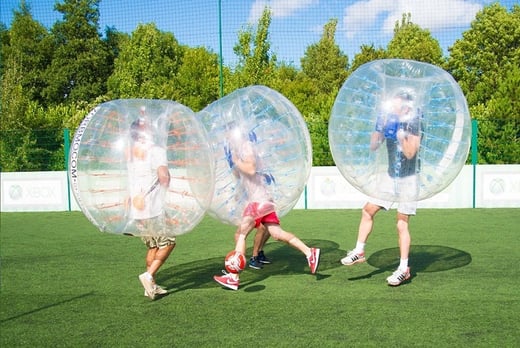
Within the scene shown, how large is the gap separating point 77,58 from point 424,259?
37961 mm

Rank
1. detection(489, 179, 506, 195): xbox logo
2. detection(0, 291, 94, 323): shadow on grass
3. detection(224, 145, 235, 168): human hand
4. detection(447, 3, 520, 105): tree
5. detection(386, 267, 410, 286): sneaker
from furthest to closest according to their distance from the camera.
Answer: detection(447, 3, 520, 105): tree < detection(489, 179, 506, 195): xbox logo < detection(386, 267, 410, 286): sneaker < detection(224, 145, 235, 168): human hand < detection(0, 291, 94, 323): shadow on grass

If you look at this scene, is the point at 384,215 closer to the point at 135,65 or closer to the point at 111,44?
the point at 135,65

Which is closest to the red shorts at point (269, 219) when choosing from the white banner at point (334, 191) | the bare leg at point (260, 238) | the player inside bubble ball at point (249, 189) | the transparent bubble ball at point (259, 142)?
the player inside bubble ball at point (249, 189)

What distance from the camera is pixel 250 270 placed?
5.82 metres

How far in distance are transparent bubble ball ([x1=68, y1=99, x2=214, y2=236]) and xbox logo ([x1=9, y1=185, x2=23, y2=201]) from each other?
880 centimetres

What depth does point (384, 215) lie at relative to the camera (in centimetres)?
987

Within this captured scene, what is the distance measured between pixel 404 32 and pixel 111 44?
22.3m

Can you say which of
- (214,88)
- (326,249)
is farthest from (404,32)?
(326,249)

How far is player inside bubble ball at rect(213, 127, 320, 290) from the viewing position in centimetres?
479

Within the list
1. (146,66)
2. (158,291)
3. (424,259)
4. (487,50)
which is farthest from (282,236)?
(487,50)

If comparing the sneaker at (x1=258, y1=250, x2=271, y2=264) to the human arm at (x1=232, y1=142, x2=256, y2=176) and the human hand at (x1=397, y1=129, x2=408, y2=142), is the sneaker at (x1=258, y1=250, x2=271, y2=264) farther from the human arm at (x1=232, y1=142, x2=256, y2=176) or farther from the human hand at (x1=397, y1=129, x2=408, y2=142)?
the human hand at (x1=397, y1=129, x2=408, y2=142)

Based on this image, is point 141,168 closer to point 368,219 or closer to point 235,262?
point 235,262

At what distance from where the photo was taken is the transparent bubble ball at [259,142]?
15.9ft

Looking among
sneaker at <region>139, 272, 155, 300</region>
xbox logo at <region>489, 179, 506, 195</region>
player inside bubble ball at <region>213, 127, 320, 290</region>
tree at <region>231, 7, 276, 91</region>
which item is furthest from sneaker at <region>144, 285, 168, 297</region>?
tree at <region>231, 7, 276, 91</region>
